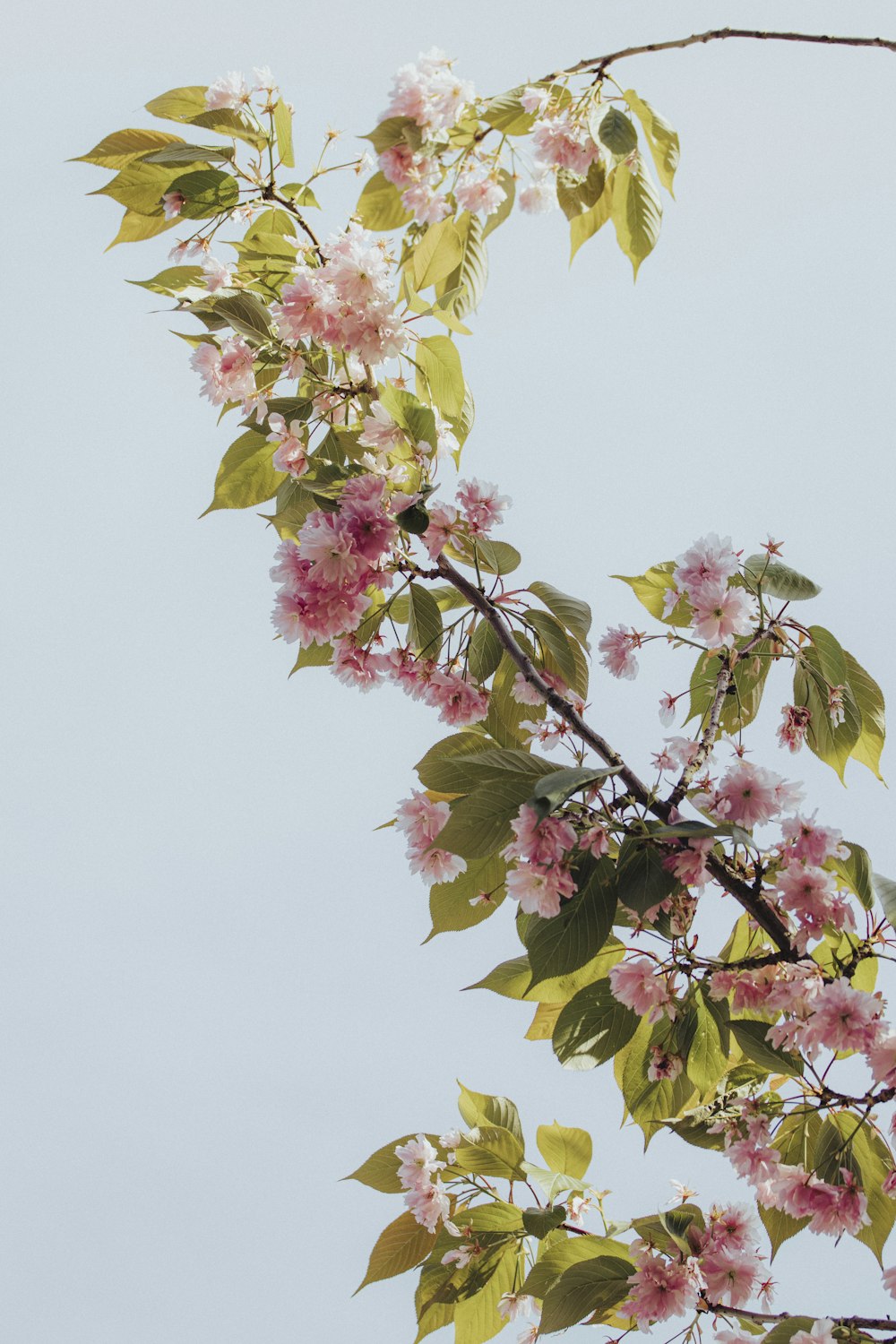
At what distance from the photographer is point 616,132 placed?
121 centimetres

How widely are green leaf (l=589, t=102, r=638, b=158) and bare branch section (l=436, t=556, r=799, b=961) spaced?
0.51 meters

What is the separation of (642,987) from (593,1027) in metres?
0.08

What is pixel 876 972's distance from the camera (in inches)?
41.3

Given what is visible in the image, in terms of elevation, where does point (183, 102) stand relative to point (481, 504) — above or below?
above

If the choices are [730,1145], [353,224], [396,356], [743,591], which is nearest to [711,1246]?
[730,1145]

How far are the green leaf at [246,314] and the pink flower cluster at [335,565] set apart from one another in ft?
0.52

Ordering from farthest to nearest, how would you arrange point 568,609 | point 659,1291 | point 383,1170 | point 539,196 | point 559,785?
point 539,196, point 383,1170, point 568,609, point 659,1291, point 559,785

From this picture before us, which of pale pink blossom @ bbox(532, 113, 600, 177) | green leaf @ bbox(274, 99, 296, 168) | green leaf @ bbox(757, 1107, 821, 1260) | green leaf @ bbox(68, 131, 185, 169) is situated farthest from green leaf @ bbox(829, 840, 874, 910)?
green leaf @ bbox(68, 131, 185, 169)

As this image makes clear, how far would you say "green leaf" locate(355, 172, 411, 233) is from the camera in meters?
1.30

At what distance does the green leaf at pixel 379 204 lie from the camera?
1298mm

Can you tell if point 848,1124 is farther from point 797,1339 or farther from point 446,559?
point 446,559

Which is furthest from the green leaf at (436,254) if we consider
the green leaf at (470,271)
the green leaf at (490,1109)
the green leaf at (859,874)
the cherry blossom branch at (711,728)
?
the green leaf at (490,1109)

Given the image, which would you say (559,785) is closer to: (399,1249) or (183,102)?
(399,1249)

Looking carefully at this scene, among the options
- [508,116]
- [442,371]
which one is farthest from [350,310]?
[508,116]
